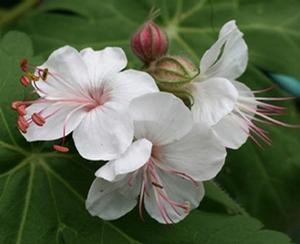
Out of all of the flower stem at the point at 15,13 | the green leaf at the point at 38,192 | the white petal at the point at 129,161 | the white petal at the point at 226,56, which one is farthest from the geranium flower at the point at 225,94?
the flower stem at the point at 15,13

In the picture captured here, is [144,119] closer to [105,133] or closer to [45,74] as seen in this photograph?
[105,133]

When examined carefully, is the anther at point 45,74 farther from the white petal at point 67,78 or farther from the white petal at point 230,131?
the white petal at point 230,131

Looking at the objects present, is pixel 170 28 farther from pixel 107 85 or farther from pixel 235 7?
pixel 107 85

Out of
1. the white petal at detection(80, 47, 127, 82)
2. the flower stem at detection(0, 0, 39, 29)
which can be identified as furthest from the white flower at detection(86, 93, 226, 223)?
the flower stem at detection(0, 0, 39, 29)

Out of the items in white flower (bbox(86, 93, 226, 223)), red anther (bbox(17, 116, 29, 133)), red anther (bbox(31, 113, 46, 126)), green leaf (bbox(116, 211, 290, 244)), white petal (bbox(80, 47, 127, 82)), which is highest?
white petal (bbox(80, 47, 127, 82))

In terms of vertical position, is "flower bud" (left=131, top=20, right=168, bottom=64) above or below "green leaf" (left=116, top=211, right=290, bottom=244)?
above

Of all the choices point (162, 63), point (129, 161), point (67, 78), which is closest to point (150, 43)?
point (162, 63)

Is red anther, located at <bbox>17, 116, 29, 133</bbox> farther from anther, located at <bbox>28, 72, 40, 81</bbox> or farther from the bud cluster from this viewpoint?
the bud cluster
